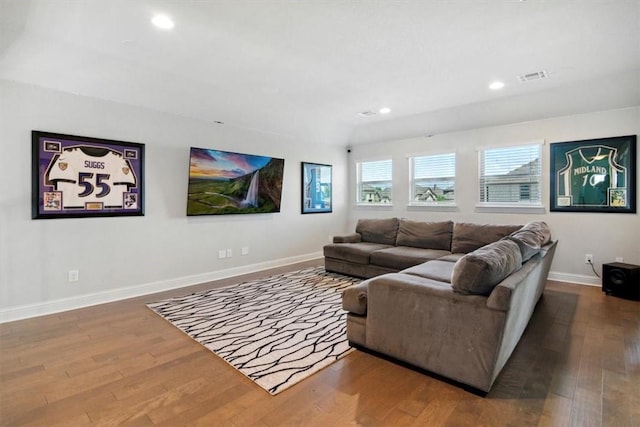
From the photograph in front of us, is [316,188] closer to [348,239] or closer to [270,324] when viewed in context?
[348,239]

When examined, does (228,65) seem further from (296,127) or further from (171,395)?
(171,395)

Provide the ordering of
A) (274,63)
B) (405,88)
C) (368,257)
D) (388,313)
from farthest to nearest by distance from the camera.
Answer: (368,257) < (405,88) < (274,63) < (388,313)

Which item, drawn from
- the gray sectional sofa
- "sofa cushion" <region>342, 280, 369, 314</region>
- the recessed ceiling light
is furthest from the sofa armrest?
the recessed ceiling light

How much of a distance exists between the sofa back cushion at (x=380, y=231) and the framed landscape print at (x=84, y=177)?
354 centimetres

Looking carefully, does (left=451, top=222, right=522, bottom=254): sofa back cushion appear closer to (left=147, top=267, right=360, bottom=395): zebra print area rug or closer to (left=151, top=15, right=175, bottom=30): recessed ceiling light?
(left=147, top=267, right=360, bottom=395): zebra print area rug

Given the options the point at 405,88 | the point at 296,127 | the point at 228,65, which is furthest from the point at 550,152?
the point at 228,65

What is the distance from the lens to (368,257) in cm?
482

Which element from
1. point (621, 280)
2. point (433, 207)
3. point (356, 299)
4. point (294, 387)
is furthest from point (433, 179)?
point (294, 387)

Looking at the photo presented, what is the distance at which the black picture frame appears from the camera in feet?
21.1

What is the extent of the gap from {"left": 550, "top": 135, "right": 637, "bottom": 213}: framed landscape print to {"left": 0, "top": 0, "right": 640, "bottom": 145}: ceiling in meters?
0.55

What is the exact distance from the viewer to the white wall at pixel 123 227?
3.35 metres

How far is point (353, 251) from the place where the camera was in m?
5.00

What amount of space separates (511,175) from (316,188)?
3.55m

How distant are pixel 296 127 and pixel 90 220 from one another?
351cm
